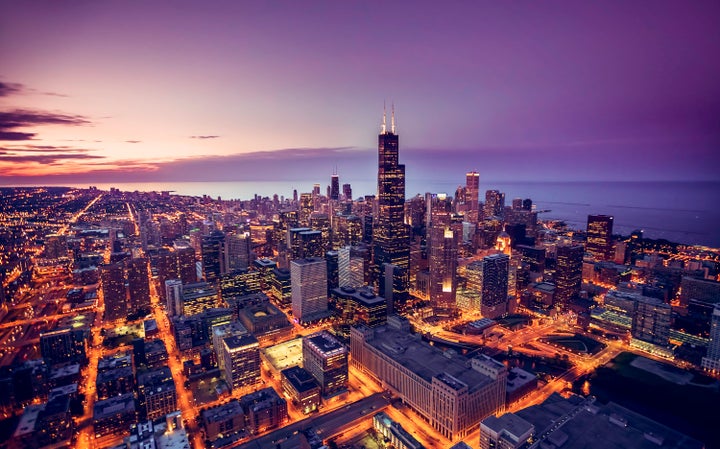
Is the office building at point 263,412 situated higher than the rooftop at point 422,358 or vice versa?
the rooftop at point 422,358

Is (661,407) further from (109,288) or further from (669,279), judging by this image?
(109,288)

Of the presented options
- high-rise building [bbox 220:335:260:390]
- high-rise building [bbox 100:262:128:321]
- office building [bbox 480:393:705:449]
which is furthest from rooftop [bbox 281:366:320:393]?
high-rise building [bbox 100:262:128:321]

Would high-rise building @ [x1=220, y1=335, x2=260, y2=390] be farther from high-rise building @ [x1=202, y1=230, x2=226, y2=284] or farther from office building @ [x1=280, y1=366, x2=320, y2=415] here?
high-rise building @ [x1=202, y1=230, x2=226, y2=284]

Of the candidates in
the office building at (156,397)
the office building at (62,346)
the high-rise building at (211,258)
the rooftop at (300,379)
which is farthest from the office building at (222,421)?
the high-rise building at (211,258)

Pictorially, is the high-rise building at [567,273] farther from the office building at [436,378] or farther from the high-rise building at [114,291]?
the high-rise building at [114,291]

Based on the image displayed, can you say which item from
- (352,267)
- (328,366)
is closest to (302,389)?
(328,366)

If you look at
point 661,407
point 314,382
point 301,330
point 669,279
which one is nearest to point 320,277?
point 301,330
